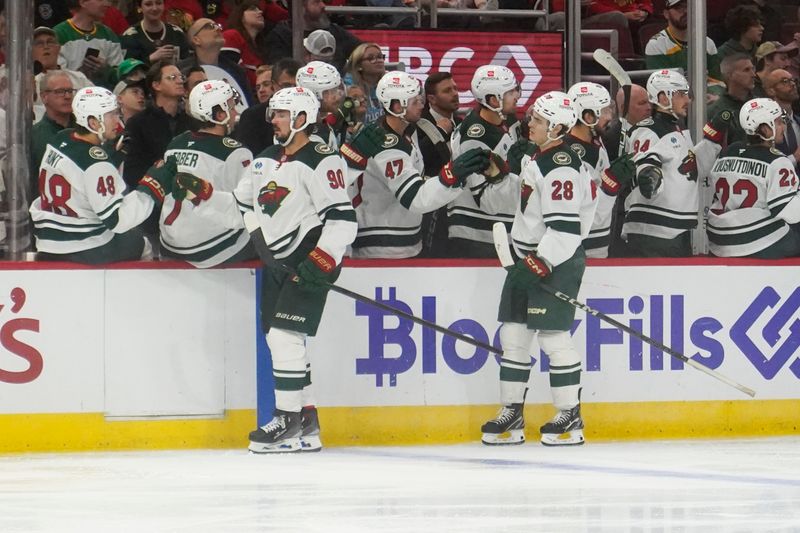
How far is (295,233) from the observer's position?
7.51m

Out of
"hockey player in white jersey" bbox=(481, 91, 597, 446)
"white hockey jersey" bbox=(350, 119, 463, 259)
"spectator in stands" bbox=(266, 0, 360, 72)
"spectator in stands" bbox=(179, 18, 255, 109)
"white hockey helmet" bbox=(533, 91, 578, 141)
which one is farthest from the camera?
"spectator in stands" bbox=(266, 0, 360, 72)

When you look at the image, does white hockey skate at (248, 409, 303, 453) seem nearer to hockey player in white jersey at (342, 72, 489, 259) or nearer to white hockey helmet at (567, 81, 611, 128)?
hockey player in white jersey at (342, 72, 489, 259)

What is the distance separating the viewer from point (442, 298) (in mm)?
7887

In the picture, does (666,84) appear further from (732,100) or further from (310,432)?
(310,432)

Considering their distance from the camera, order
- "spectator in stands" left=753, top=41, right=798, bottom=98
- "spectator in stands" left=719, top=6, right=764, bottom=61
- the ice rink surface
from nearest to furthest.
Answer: the ice rink surface
"spectator in stands" left=753, top=41, right=798, bottom=98
"spectator in stands" left=719, top=6, right=764, bottom=61

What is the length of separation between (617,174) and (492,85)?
2.50ft

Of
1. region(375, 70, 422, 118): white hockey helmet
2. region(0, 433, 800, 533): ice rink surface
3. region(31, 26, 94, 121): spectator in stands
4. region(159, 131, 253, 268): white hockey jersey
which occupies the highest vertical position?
region(31, 26, 94, 121): spectator in stands

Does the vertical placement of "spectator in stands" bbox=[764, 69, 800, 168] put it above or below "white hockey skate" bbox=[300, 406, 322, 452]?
above

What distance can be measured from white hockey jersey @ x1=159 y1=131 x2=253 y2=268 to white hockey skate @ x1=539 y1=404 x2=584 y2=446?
1601 millimetres

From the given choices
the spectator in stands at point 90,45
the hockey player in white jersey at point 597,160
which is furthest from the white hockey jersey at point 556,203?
the spectator in stands at point 90,45

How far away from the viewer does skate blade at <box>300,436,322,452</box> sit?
7.55 metres

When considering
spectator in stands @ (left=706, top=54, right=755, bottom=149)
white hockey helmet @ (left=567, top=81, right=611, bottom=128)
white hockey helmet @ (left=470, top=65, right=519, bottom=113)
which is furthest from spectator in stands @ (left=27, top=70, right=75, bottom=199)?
spectator in stands @ (left=706, top=54, right=755, bottom=149)

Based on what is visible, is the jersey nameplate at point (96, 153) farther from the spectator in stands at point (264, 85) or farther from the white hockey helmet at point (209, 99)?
the spectator in stands at point (264, 85)

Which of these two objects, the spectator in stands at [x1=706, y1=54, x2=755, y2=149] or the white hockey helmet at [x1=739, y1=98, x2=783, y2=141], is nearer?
the white hockey helmet at [x1=739, y1=98, x2=783, y2=141]
